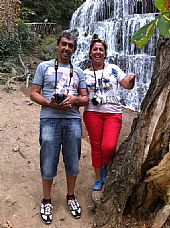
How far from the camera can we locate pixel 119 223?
2.78 m

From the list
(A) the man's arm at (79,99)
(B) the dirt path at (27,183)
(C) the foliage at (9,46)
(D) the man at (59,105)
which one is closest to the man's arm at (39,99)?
(D) the man at (59,105)

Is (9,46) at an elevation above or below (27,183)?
above

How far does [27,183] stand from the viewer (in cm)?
367

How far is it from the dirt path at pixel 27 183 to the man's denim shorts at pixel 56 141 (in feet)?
1.32

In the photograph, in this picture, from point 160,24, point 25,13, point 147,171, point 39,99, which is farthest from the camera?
point 25,13

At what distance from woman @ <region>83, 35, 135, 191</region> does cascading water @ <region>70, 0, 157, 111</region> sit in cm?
474

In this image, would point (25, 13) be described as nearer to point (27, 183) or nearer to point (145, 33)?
point (27, 183)

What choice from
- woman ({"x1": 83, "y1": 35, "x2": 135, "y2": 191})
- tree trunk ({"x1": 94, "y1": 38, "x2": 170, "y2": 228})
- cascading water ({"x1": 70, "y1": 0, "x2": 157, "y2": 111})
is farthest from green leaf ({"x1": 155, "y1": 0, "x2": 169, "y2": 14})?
cascading water ({"x1": 70, "y1": 0, "x2": 157, "y2": 111})

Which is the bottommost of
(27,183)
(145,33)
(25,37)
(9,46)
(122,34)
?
(27,183)

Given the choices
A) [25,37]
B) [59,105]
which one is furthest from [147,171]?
[25,37]

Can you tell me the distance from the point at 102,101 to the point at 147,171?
28.8 inches

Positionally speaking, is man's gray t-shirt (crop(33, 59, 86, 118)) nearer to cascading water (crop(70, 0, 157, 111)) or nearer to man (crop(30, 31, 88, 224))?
man (crop(30, 31, 88, 224))

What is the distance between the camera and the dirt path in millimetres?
3076

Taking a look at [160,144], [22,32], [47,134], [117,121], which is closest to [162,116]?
[160,144]
